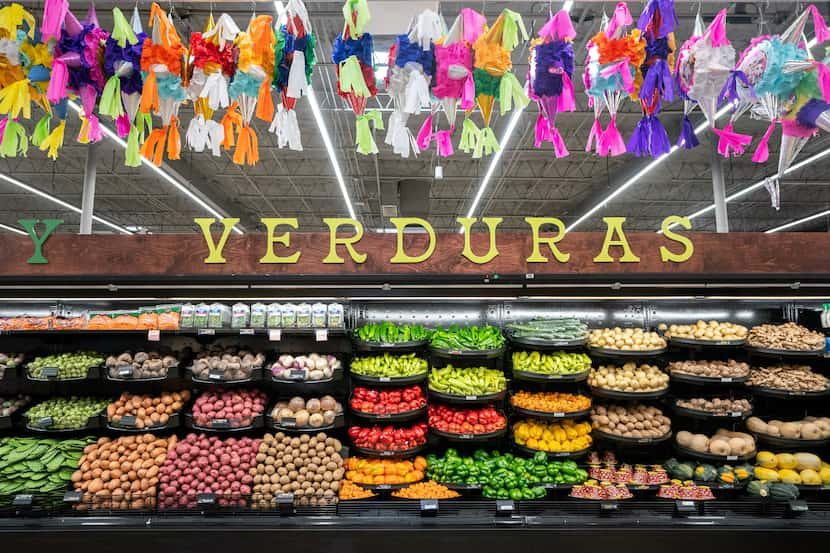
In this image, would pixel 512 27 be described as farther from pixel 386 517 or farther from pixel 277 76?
pixel 386 517

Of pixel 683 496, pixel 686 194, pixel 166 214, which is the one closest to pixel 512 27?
pixel 683 496

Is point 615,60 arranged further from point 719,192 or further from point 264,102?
point 719,192

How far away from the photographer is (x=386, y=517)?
3.16 meters

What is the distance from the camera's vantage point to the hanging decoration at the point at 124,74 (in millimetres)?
2557

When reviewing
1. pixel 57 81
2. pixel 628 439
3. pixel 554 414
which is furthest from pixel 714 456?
pixel 57 81

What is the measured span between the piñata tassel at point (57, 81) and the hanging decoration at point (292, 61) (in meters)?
1.10

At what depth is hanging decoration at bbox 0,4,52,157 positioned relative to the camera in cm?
246

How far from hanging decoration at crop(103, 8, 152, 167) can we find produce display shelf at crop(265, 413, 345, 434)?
2149mm

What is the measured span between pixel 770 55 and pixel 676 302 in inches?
96.8

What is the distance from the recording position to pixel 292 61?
2.56 metres

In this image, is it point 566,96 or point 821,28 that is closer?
point 821,28

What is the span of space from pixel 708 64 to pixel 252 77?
239cm

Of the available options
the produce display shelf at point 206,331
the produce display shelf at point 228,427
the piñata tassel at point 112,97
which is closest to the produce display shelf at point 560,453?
the produce display shelf at point 206,331

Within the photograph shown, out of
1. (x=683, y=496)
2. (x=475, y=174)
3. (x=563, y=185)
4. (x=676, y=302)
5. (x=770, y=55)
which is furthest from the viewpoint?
(x=563, y=185)
